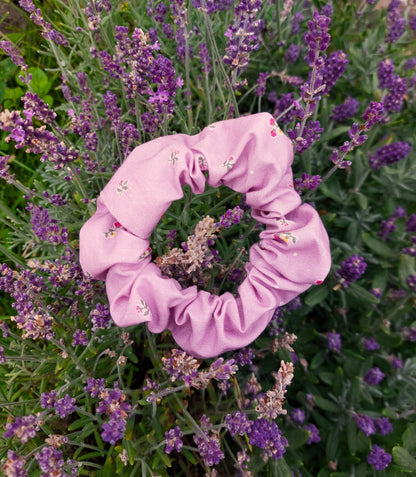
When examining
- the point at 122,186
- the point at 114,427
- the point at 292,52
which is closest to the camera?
the point at 114,427

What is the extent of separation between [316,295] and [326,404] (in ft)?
1.31

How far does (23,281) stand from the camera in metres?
0.87

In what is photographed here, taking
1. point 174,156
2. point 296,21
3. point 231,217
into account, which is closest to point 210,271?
point 231,217

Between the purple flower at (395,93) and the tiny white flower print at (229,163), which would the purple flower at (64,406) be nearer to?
the tiny white flower print at (229,163)

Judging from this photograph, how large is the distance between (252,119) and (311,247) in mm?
339

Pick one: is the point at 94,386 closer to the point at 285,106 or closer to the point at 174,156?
the point at 174,156

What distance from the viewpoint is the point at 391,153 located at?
1289 millimetres

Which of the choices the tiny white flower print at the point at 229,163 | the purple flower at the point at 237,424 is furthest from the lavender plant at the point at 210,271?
the tiny white flower print at the point at 229,163

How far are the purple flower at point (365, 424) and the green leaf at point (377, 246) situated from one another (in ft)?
2.00

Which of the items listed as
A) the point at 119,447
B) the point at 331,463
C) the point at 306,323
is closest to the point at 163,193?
the point at 119,447

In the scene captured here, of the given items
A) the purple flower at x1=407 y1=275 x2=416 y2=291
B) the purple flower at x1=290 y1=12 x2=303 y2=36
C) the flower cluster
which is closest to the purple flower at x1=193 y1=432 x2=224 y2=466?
the flower cluster

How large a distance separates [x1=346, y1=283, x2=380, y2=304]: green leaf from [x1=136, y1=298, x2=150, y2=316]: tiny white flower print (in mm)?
868

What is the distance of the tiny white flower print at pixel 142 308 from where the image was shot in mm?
805

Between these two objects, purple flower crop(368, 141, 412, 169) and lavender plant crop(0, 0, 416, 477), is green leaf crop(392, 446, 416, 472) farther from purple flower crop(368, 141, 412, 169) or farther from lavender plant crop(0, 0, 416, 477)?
purple flower crop(368, 141, 412, 169)
